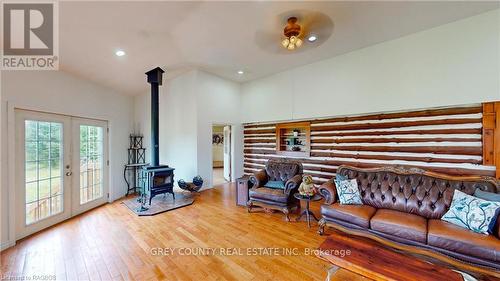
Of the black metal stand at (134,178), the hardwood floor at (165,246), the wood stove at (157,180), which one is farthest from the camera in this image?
the black metal stand at (134,178)

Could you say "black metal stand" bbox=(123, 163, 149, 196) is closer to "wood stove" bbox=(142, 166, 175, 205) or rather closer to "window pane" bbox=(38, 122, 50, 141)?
"wood stove" bbox=(142, 166, 175, 205)

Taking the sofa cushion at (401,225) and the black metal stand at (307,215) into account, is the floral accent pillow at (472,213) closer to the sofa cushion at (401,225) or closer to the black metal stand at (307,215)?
the sofa cushion at (401,225)

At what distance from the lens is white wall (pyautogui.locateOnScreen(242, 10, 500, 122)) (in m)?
2.95

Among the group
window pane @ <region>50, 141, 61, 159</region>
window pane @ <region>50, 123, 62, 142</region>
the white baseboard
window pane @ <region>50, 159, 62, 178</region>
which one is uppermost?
window pane @ <region>50, 123, 62, 142</region>

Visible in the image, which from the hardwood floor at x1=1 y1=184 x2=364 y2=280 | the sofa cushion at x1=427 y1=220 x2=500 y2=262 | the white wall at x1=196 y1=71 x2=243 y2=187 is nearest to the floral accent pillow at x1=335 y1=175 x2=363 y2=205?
the hardwood floor at x1=1 y1=184 x2=364 y2=280

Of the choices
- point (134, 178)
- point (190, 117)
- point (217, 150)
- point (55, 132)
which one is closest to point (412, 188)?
point (190, 117)

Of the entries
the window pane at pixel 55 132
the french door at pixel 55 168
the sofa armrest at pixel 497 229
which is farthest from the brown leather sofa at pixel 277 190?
the window pane at pixel 55 132

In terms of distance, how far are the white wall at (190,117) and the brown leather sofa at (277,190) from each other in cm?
195

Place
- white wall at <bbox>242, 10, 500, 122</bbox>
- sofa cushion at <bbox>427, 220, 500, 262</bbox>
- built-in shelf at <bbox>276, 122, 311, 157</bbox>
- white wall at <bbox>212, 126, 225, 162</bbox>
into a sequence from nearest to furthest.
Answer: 1. sofa cushion at <bbox>427, 220, 500, 262</bbox>
2. white wall at <bbox>242, 10, 500, 122</bbox>
3. built-in shelf at <bbox>276, 122, 311, 157</bbox>
4. white wall at <bbox>212, 126, 225, 162</bbox>

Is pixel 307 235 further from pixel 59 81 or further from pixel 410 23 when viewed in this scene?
pixel 59 81

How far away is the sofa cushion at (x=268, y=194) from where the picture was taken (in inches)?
143

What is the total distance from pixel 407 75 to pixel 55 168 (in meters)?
6.76

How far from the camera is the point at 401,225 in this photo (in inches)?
94.3

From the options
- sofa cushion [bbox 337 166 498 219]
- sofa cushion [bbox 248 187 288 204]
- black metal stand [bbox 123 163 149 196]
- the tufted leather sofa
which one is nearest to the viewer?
the tufted leather sofa
